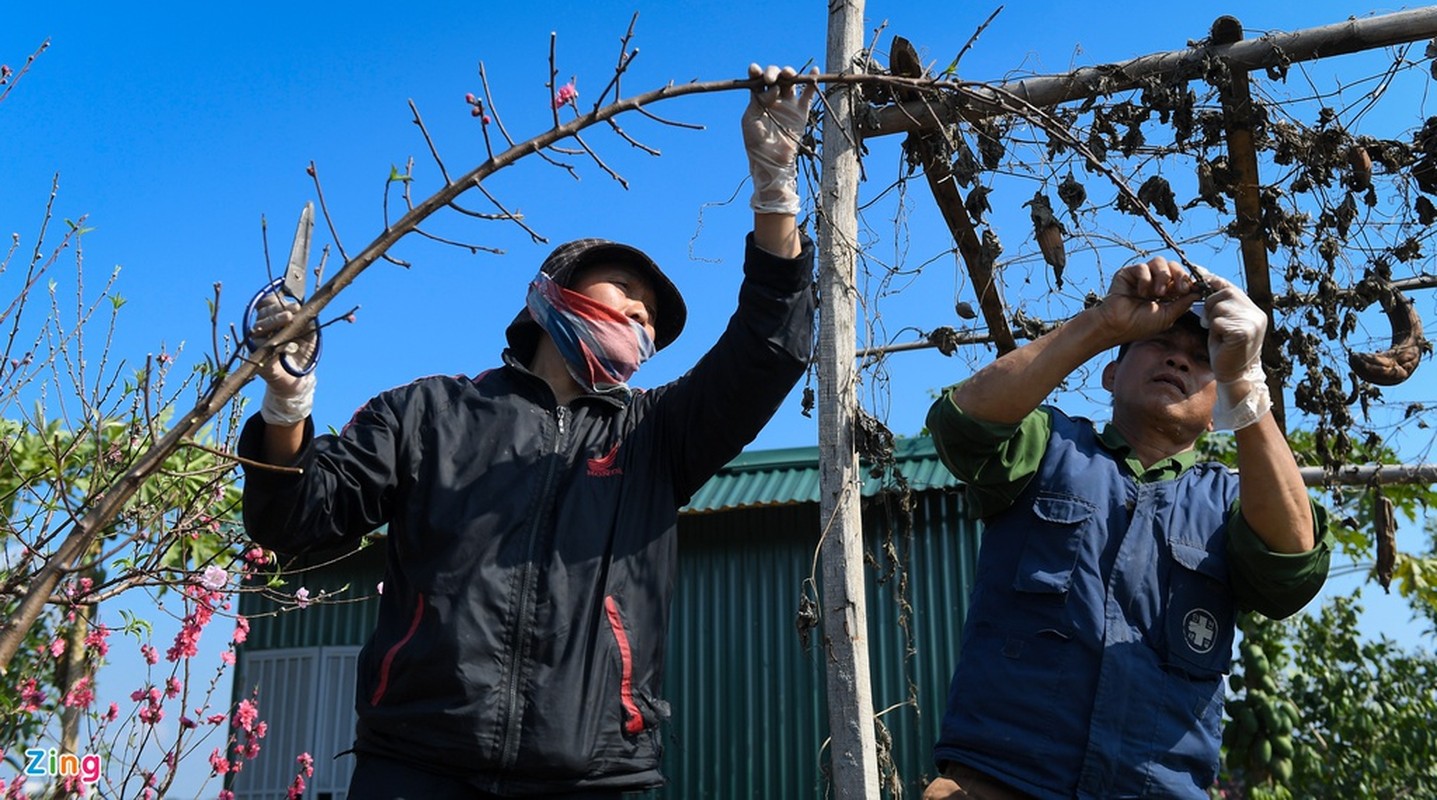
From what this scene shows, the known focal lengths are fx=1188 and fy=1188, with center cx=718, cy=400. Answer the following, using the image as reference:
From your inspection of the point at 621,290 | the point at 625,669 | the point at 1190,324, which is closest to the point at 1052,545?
the point at 1190,324

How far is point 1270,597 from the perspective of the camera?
260cm

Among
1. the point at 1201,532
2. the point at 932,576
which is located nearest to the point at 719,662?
the point at 932,576

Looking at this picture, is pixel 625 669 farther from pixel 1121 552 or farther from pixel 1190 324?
pixel 1190 324

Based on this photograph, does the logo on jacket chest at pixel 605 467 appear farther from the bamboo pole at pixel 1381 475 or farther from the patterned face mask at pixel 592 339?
the bamboo pole at pixel 1381 475

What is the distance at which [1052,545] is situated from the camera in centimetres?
258

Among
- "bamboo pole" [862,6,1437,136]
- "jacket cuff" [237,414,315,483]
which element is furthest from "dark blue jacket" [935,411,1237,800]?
"bamboo pole" [862,6,1437,136]

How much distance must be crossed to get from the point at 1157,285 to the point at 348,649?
337 inches

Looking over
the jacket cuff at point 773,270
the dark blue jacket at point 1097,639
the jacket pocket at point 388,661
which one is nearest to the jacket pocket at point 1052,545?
the dark blue jacket at point 1097,639

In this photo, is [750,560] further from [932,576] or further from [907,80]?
[907,80]

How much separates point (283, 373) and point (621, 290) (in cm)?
94

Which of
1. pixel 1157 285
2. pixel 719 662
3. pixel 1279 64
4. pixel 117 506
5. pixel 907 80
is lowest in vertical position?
pixel 719 662

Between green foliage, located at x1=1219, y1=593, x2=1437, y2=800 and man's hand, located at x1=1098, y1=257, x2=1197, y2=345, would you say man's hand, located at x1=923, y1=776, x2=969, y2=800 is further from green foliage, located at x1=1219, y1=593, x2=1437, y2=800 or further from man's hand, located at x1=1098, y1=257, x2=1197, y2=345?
green foliage, located at x1=1219, y1=593, x2=1437, y2=800

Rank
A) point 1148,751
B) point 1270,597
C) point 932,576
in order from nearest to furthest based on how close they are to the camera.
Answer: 1. point 1148,751
2. point 1270,597
3. point 932,576

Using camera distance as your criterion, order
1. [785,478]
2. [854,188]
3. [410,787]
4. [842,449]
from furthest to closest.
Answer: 1. [785,478]
2. [854,188]
3. [842,449]
4. [410,787]
